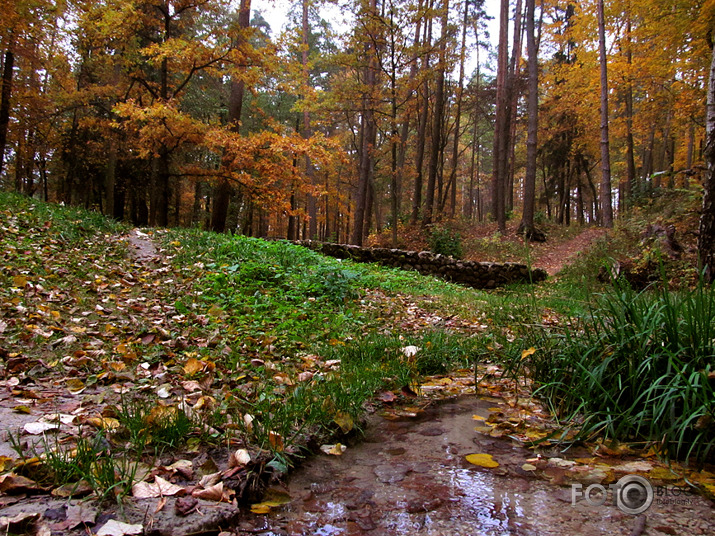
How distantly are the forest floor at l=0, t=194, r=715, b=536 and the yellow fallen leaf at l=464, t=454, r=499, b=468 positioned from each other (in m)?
0.01

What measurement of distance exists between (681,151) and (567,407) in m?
29.6

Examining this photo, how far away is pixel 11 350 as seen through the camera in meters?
2.89

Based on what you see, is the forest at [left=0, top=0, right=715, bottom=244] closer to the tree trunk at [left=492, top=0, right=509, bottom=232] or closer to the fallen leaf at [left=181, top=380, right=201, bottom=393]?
the tree trunk at [left=492, top=0, right=509, bottom=232]

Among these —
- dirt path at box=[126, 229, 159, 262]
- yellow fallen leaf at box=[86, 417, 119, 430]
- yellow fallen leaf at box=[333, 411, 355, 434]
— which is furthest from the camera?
dirt path at box=[126, 229, 159, 262]

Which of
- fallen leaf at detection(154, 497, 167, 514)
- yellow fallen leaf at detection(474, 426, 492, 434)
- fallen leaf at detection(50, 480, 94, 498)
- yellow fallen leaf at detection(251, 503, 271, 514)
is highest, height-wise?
fallen leaf at detection(50, 480, 94, 498)

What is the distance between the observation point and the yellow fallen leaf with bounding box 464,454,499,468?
73.3 inches

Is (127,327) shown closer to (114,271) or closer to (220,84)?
(114,271)

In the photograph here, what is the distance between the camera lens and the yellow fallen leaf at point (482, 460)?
1.86 metres

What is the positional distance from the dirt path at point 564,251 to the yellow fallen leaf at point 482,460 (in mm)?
10982

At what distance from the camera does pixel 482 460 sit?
1.91m

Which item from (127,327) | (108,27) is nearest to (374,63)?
(108,27)

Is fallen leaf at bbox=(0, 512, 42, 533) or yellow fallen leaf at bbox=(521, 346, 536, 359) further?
yellow fallen leaf at bbox=(521, 346, 536, 359)

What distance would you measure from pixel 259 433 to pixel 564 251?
14.6m

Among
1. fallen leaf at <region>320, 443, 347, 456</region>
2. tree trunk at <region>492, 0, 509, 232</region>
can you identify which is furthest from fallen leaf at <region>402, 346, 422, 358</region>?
tree trunk at <region>492, 0, 509, 232</region>
